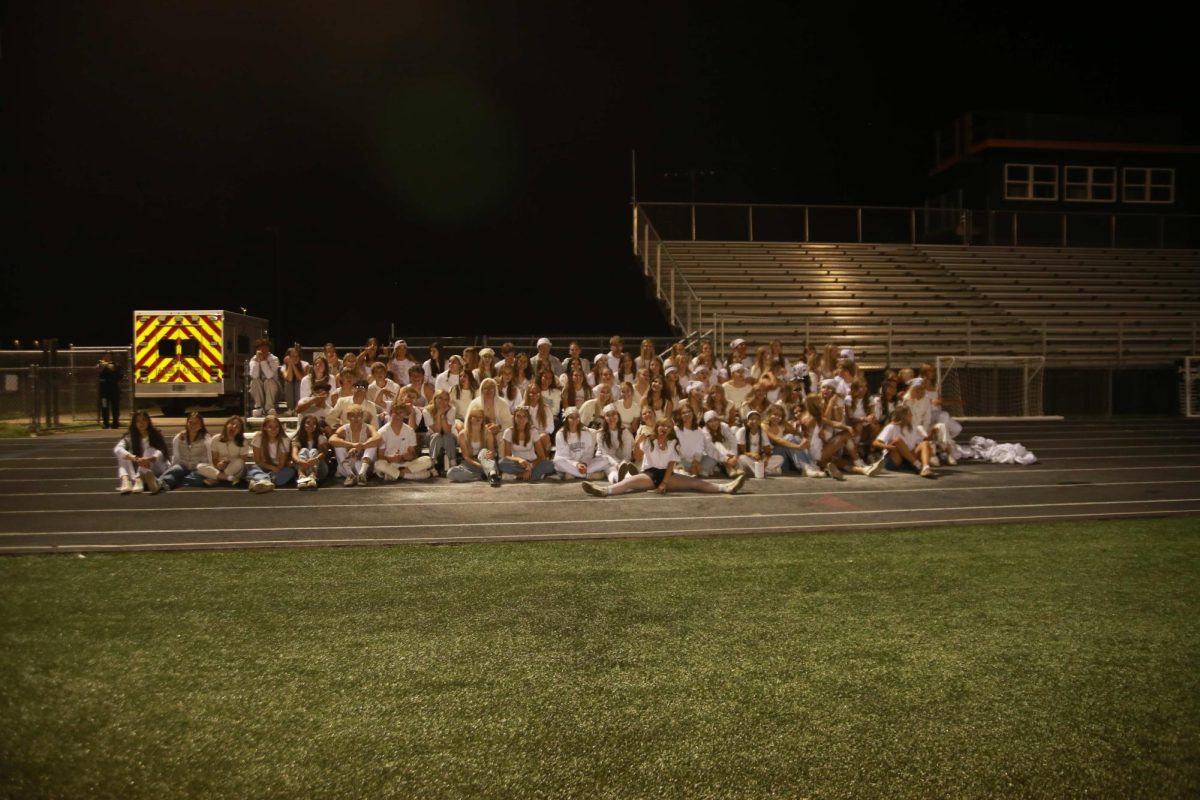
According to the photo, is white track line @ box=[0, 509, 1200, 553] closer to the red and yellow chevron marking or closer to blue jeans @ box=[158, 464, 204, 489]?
blue jeans @ box=[158, 464, 204, 489]

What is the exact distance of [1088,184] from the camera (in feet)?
98.3

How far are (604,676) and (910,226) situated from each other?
83.0ft

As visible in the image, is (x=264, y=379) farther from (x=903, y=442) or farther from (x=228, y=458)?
(x=903, y=442)

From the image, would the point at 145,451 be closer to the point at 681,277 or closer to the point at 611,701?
the point at 611,701

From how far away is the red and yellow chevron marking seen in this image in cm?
2030

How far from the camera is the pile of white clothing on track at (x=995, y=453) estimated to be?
43.0ft

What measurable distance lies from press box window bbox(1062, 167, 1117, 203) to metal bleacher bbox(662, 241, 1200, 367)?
407cm

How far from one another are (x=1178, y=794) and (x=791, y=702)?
1.57 m

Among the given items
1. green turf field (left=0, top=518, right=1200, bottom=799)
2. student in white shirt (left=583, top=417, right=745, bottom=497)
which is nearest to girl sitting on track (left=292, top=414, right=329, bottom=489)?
student in white shirt (left=583, top=417, right=745, bottom=497)

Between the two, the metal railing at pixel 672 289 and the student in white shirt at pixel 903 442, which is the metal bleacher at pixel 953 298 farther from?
the student in white shirt at pixel 903 442

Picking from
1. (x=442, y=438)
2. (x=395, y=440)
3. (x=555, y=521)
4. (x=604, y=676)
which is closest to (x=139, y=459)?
(x=395, y=440)

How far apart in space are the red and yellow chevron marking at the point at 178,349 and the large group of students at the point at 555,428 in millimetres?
7312

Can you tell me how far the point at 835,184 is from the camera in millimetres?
30578

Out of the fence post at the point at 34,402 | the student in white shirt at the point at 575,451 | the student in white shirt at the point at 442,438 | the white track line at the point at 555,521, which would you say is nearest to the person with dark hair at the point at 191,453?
the white track line at the point at 555,521
